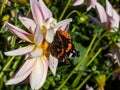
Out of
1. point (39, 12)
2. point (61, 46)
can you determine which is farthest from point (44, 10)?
point (61, 46)

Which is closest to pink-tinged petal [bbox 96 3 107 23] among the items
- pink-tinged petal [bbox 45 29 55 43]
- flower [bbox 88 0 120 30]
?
flower [bbox 88 0 120 30]

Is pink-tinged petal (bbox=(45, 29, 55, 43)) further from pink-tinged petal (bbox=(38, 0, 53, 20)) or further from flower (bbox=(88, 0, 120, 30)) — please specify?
flower (bbox=(88, 0, 120, 30))

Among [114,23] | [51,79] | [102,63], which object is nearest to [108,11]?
[114,23]

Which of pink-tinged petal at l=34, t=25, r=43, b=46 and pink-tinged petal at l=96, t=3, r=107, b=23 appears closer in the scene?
pink-tinged petal at l=34, t=25, r=43, b=46

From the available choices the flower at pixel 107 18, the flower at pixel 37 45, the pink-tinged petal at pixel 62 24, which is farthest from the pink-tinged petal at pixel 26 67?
the flower at pixel 107 18

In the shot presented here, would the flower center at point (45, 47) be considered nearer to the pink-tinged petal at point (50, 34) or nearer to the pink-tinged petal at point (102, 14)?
the pink-tinged petal at point (50, 34)

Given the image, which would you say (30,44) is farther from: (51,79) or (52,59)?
(51,79)

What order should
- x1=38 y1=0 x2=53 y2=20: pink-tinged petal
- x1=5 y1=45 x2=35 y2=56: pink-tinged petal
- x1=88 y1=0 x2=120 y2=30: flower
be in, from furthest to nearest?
x1=88 y1=0 x2=120 y2=30: flower < x1=38 y1=0 x2=53 y2=20: pink-tinged petal < x1=5 y1=45 x2=35 y2=56: pink-tinged petal
